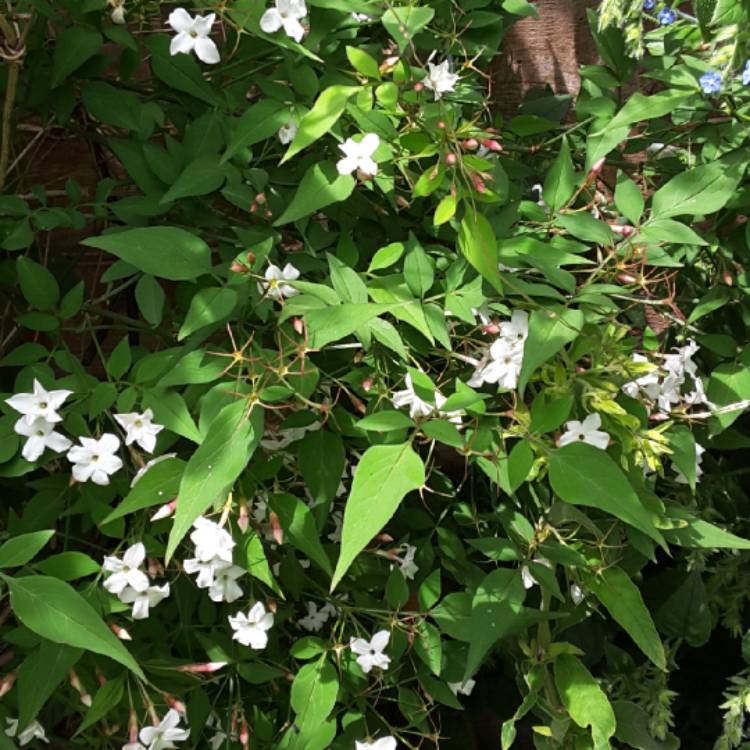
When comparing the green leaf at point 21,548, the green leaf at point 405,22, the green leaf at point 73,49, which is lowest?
the green leaf at point 21,548

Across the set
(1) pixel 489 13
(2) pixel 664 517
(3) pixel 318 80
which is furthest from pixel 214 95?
(2) pixel 664 517

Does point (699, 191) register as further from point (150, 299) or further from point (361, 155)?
point (150, 299)

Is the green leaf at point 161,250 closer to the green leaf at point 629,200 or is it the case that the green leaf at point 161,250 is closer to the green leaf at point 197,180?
the green leaf at point 197,180

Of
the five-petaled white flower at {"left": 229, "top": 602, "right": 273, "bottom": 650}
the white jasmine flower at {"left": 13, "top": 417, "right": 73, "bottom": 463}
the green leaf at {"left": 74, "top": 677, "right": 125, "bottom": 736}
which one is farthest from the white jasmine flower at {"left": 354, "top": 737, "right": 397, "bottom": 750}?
the white jasmine flower at {"left": 13, "top": 417, "right": 73, "bottom": 463}

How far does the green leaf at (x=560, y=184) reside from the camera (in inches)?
49.7

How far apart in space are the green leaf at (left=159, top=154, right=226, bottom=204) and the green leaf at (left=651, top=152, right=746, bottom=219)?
54 centimetres

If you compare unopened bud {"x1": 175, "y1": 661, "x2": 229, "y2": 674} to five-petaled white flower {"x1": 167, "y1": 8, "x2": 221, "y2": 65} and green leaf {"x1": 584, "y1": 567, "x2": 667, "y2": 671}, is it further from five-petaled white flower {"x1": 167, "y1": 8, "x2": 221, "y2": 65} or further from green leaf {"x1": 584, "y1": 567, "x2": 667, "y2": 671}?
five-petaled white flower {"x1": 167, "y1": 8, "x2": 221, "y2": 65}

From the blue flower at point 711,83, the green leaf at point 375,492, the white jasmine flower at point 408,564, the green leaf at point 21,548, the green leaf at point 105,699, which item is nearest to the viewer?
the green leaf at point 375,492

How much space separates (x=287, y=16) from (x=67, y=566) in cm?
65

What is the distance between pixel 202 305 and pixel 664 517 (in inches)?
23.2

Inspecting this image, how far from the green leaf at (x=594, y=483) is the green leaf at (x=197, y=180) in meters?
0.49

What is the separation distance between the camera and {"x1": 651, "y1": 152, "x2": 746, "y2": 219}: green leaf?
1.26 m

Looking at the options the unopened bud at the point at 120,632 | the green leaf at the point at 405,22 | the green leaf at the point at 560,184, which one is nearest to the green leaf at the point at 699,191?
the green leaf at the point at 560,184

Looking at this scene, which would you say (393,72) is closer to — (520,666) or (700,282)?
(700,282)
